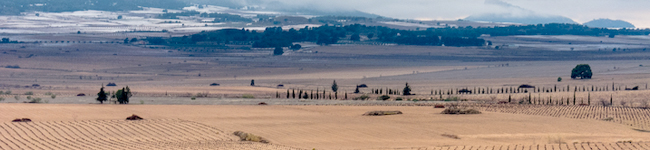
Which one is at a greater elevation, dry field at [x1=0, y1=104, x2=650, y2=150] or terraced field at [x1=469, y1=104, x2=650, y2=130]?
dry field at [x1=0, y1=104, x2=650, y2=150]

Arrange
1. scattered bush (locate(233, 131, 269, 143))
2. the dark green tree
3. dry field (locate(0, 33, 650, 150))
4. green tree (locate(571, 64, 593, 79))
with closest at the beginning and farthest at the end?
dry field (locate(0, 33, 650, 150)), scattered bush (locate(233, 131, 269, 143)), green tree (locate(571, 64, 593, 79)), the dark green tree

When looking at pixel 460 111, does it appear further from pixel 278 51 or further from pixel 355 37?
pixel 355 37

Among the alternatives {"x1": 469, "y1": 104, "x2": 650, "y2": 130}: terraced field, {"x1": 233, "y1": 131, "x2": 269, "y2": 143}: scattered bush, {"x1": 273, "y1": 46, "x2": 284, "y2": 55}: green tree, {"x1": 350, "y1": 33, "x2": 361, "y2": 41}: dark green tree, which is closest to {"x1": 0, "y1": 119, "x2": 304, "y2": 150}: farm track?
{"x1": 233, "y1": 131, "x2": 269, "y2": 143}: scattered bush

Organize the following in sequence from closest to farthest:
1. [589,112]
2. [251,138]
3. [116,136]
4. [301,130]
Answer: [251,138] → [116,136] → [301,130] → [589,112]

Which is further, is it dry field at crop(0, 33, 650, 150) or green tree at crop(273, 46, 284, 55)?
green tree at crop(273, 46, 284, 55)

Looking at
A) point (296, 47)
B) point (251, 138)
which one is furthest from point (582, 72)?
point (296, 47)

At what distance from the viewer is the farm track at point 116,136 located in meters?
20.1

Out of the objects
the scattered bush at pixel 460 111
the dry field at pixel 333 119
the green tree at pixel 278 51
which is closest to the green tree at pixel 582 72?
the dry field at pixel 333 119

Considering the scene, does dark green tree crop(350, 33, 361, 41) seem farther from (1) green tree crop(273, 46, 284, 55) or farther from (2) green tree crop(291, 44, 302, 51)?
(1) green tree crop(273, 46, 284, 55)

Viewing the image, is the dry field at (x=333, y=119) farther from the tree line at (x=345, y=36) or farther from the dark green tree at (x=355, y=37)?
the dark green tree at (x=355, y=37)

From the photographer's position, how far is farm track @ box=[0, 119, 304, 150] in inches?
790

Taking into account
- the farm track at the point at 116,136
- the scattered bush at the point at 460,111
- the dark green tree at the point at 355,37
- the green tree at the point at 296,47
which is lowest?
the scattered bush at the point at 460,111

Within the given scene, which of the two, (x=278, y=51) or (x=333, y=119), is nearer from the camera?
(x=333, y=119)

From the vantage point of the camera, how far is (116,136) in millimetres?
22578
